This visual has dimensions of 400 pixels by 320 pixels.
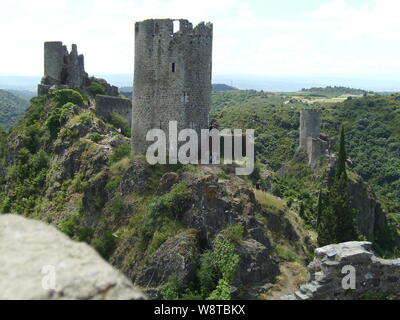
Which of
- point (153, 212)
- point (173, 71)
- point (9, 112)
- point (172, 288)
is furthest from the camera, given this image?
point (9, 112)

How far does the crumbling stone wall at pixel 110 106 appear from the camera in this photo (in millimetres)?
37250

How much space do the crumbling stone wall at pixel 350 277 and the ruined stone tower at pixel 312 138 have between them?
4951cm

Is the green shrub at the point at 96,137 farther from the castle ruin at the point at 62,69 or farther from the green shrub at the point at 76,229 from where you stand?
the castle ruin at the point at 62,69

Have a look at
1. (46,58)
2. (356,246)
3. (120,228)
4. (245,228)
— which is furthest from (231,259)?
(46,58)

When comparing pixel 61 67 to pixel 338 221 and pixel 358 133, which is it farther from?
pixel 358 133

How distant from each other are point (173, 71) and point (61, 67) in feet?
66.7

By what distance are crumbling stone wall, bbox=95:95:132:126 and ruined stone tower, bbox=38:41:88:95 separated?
4844 millimetres

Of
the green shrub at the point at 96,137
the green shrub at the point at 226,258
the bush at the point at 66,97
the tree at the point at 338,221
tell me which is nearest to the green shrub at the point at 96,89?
the bush at the point at 66,97

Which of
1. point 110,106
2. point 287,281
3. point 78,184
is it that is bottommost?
point 287,281

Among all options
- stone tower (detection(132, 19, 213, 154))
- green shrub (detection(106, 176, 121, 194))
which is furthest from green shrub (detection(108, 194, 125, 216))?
stone tower (detection(132, 19, 213, 154))

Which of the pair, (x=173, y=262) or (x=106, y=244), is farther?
(x=106, y=244)

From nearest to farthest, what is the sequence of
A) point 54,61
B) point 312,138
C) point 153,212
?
point 153,212 < point 54,61 < point 312,138

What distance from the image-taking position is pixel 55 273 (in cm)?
493

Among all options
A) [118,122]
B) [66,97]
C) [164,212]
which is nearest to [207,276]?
[164,212]
